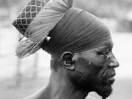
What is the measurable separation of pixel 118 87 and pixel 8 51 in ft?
16.7

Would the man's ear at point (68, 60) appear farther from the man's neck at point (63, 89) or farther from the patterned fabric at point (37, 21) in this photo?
the patterned fabric at point (37, 21)

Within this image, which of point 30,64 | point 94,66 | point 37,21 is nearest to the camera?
point 94,66

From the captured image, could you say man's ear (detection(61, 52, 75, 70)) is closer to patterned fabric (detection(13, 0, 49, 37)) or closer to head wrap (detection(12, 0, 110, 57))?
head wrap (detection(12, 0, 110, 57))

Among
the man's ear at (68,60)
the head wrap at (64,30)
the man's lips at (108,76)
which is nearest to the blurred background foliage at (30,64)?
the head wrap at (64,30)

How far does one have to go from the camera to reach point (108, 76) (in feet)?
10.2

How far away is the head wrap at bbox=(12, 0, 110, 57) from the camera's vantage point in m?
3.12

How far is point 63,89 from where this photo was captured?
10.6ft

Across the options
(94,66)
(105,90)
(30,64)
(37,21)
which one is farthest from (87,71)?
(30,64)

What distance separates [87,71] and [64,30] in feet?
0.97

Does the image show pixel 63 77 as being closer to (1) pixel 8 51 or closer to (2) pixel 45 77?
(2) pixel 45 77

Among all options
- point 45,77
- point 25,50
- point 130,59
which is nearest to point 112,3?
point 130,59

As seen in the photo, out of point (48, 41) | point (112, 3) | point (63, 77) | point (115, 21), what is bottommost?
point (115, 21)

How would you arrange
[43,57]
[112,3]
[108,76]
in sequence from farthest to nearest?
[112,3]
[43,57]
[108,76]

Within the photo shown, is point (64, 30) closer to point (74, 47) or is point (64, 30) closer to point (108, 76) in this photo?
point (74, 47)
